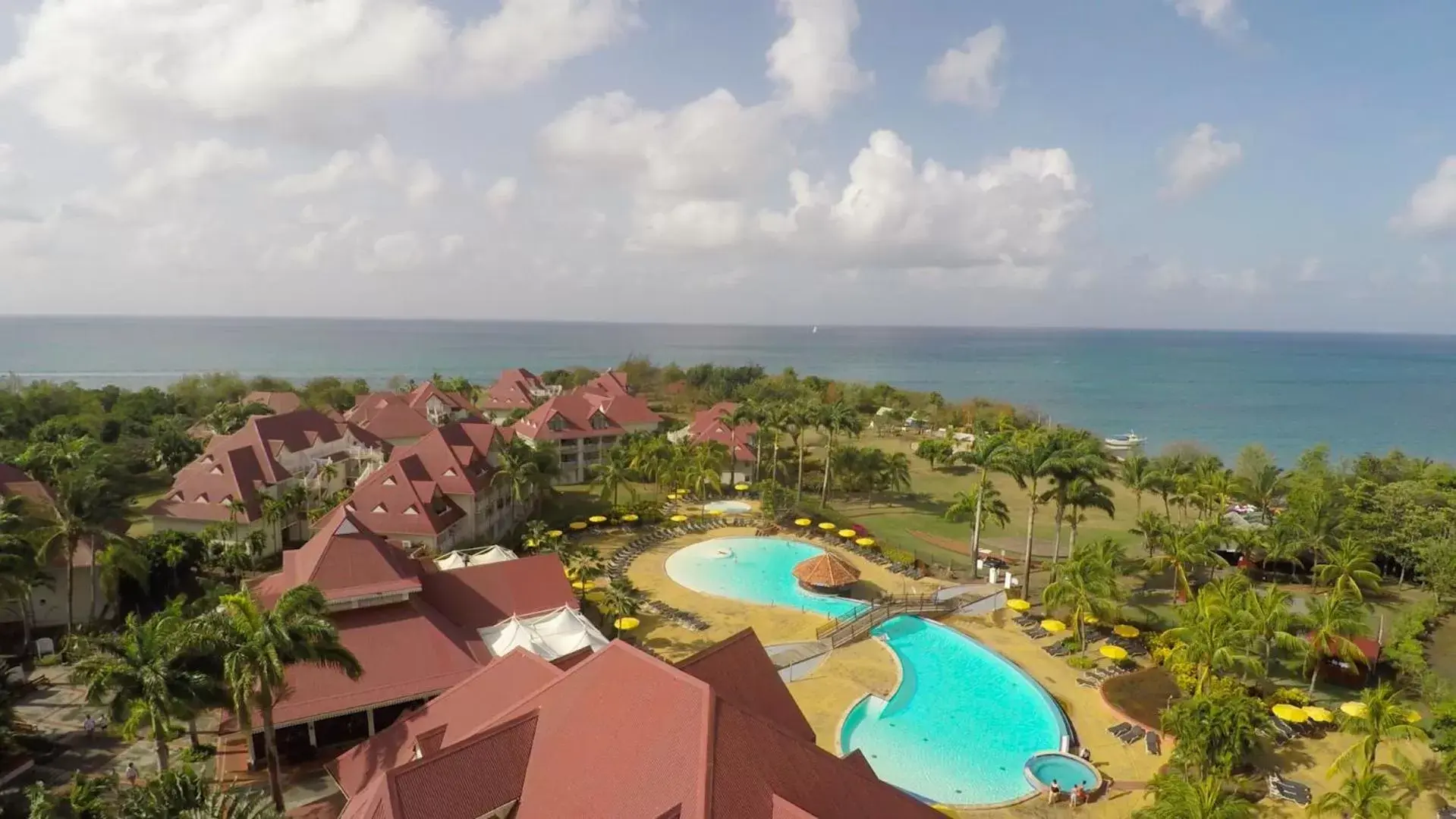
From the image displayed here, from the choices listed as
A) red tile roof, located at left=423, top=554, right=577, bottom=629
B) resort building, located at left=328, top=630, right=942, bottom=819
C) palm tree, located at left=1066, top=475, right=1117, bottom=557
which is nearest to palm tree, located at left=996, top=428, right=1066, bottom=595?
palm tree, located at left=1066, top=475, right=1117, bottom=557

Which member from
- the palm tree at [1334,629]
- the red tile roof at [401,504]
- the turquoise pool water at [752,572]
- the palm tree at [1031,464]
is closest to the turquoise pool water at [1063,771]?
the palm tree at [1334,629]

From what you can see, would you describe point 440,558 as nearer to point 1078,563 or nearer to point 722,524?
point 722,524

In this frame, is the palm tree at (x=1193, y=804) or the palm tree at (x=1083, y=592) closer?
the palm tree at (x=1193, y=804)

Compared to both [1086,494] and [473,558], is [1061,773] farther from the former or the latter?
[473,558]

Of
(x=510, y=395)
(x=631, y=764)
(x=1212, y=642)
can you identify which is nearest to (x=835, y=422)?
(x=1212, y=642)

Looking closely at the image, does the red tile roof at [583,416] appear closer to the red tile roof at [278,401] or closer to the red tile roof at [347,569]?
the red tile roof at [278,401]

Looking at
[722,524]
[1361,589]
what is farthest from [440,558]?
[1361,589]
